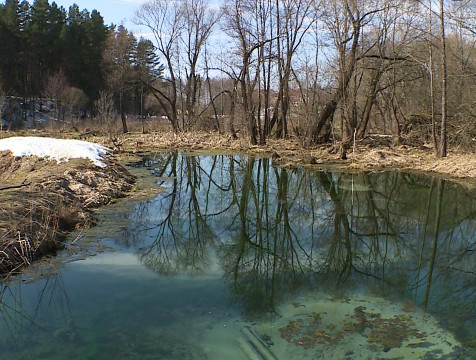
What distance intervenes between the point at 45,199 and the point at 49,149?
5910 mm

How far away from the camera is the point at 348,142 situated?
19.5 metres

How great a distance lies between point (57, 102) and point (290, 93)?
22.2m

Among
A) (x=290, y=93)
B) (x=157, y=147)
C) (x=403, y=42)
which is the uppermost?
(x=403, y=42)

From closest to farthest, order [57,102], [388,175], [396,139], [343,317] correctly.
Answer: [343,317] < [388,175] < [396,139] < [57,102]

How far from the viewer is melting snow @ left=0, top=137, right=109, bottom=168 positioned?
1314cm

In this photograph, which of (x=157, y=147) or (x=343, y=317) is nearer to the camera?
(x=343, y=317)

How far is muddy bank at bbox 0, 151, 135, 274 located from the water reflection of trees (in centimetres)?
131

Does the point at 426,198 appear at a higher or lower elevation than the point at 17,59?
lower

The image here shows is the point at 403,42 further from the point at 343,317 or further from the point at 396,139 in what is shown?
the point at 343,317

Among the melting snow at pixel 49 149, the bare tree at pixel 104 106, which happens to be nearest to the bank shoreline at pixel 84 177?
the melting snow at pixel 49 149

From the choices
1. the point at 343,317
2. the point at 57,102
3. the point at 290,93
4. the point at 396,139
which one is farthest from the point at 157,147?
the point at 343,317

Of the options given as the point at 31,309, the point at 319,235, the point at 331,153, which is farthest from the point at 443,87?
the point at 31,309

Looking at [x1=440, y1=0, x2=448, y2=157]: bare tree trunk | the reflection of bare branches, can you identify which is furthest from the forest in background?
the reflection of bare branches

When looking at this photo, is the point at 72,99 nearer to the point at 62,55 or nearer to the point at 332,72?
the point at 62,55
